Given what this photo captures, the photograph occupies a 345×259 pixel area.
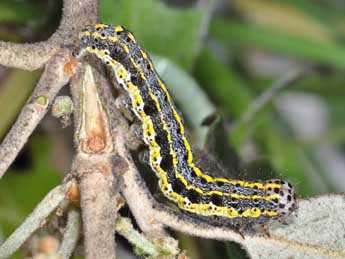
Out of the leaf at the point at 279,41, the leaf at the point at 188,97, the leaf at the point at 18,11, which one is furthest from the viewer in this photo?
the leaf at the point at 279,41

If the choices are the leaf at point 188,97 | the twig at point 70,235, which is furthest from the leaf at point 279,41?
the twig at point 70,235

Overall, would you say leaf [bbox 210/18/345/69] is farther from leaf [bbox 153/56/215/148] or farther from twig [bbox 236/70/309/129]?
leaf [bbox 153/56/215/148]

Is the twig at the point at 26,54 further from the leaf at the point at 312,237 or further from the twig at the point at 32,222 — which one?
the leaf at the point at 312,237

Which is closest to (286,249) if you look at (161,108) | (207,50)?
(161,108)

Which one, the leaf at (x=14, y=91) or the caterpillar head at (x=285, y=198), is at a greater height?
the leaf at (x=14, y=91)

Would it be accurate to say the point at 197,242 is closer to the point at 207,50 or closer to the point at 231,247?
the point at 231,247

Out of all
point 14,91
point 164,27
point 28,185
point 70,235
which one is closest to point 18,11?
point 14,91
